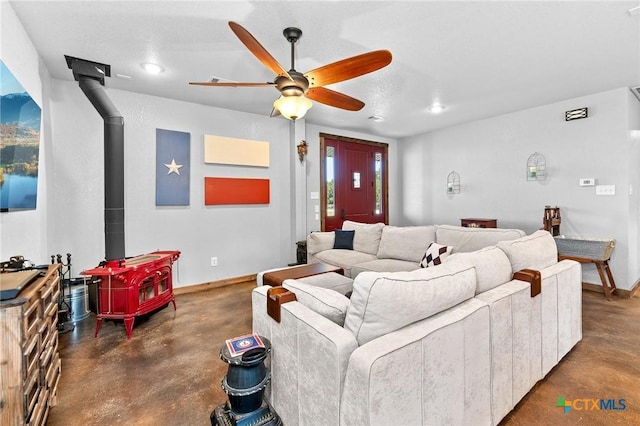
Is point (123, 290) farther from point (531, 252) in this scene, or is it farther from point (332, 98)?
point (531, 252)

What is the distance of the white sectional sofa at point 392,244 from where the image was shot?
298 centimetres

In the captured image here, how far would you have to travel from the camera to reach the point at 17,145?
6.25 ft

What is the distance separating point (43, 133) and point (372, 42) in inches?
124

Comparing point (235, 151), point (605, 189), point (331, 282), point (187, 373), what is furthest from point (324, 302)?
point (605, 189)

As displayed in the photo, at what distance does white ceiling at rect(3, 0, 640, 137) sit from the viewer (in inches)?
79.4

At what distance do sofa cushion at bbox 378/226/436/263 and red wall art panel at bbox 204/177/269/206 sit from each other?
1.95m

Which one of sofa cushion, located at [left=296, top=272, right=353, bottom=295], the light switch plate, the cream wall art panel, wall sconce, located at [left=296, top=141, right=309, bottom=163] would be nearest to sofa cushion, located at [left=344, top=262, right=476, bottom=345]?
sofa cushion, located at [left=296, top=272, right=353, bottom=295]

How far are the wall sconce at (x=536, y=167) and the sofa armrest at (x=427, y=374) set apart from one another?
3.74 m

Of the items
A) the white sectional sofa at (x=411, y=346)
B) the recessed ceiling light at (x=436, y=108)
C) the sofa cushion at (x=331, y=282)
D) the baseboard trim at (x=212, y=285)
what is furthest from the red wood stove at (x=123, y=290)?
the recessed ceiling light at (x=436, y=108)

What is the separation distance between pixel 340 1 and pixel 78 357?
3.25 metres

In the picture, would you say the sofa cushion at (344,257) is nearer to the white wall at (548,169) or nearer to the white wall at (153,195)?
the white wall at (153,195)

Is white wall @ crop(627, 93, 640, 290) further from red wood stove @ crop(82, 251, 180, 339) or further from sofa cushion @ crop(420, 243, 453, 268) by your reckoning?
red wood stove @ crop(82, 251, 180, 339)

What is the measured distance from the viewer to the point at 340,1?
1920 mm

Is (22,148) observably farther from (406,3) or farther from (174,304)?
(406,3)
